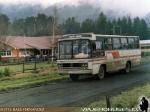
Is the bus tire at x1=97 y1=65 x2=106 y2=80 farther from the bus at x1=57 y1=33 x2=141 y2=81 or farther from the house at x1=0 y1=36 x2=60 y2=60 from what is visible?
the house at x1=0 y1=36 x2=60 y2=60

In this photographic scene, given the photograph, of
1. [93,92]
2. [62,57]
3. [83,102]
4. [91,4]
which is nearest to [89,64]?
[62,57]

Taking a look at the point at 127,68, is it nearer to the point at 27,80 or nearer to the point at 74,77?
the point at 74,77

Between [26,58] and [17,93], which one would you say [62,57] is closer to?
[17,93]

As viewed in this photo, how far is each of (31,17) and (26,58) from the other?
1.84 meters

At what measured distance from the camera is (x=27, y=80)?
52.7 ft

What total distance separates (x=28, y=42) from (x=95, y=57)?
20.5 feet

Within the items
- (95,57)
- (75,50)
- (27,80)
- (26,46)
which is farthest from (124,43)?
(26,46)

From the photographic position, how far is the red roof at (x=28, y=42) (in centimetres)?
1071

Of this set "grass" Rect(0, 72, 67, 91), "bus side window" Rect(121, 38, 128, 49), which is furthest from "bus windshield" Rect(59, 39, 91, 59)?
"bus side window" Rect(121, 38, 128, 49)

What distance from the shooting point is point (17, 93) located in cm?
1420

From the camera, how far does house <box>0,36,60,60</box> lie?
35.5 feet

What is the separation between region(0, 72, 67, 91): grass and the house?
72.7 inches

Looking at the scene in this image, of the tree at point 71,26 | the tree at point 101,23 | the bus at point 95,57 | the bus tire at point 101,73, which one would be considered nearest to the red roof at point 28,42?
the tree at point 71,26

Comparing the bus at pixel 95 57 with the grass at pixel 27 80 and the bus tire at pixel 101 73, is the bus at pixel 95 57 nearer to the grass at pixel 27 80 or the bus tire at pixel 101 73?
the bus tire at pixel 101 73
